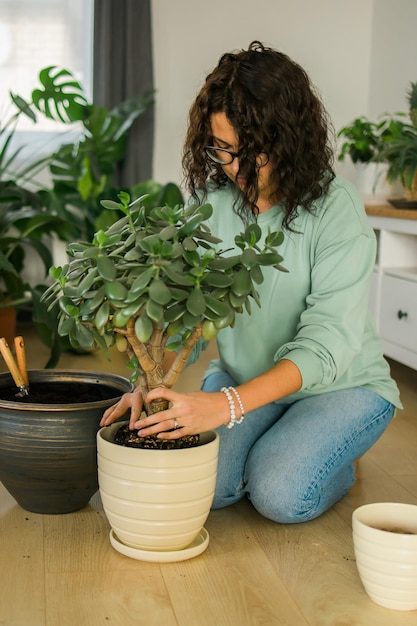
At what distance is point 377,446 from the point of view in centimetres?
255

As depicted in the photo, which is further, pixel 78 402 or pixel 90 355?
pixel 90 355

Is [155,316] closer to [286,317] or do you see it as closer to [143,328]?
[143,328]

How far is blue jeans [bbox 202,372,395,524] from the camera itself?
1.89 m

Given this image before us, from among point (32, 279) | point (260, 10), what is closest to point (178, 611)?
point (32, 279)

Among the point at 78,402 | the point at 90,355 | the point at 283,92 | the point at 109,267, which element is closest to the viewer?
the point at 109,267

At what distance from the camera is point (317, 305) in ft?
6.11

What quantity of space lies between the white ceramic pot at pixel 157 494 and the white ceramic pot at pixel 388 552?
0.29 meters

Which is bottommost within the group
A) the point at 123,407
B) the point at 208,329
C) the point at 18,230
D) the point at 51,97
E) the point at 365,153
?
the point at 123,407

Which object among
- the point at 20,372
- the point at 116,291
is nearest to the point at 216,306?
the point at 116,291

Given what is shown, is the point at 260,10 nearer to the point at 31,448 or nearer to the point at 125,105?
the point at 125,105

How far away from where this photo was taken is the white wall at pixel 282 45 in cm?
461

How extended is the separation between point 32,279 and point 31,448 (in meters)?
2.86

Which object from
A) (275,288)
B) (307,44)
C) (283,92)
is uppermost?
(307,44)

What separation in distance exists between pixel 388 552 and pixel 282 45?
3719mm
